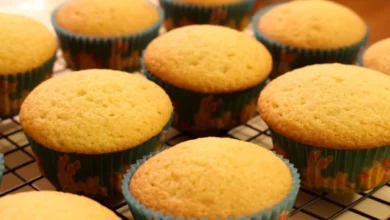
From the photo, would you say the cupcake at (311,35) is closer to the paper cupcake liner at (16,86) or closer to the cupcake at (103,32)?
the cupcake at (103,32)

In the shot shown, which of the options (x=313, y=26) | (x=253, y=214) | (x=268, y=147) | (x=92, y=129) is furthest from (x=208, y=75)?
(x=253, y=214)

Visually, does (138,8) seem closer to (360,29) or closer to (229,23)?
(229,23)

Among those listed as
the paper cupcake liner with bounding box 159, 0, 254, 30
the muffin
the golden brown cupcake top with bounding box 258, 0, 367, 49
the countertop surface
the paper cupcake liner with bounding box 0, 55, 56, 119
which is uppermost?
the golden brown cupcake top with bounding box 258, 0, 367, 49

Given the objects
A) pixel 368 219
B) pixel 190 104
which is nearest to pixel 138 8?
pixel 190 104

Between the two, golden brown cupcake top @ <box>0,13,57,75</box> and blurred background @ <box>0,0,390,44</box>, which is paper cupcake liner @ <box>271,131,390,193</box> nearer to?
golden brown cupcake top @ <box>0,13,57,75</box>

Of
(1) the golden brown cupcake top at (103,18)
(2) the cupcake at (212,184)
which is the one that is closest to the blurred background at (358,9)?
(1) the golden brown cupcake top at (103,18)

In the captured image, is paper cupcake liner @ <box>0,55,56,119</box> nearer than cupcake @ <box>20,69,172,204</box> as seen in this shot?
No

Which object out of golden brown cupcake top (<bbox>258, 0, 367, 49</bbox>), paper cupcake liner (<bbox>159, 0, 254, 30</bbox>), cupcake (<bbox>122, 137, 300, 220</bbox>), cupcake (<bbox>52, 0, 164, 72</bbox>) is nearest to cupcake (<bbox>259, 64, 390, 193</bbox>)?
cupcake (<bbox>122, 137, 300, 220</bbox>)

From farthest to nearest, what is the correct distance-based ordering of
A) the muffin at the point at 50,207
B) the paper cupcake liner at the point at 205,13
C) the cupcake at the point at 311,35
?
the paper cupcake liner at the point at 205,13, the cupcake at the point at 311,35, the muffin at the point at 50,207
